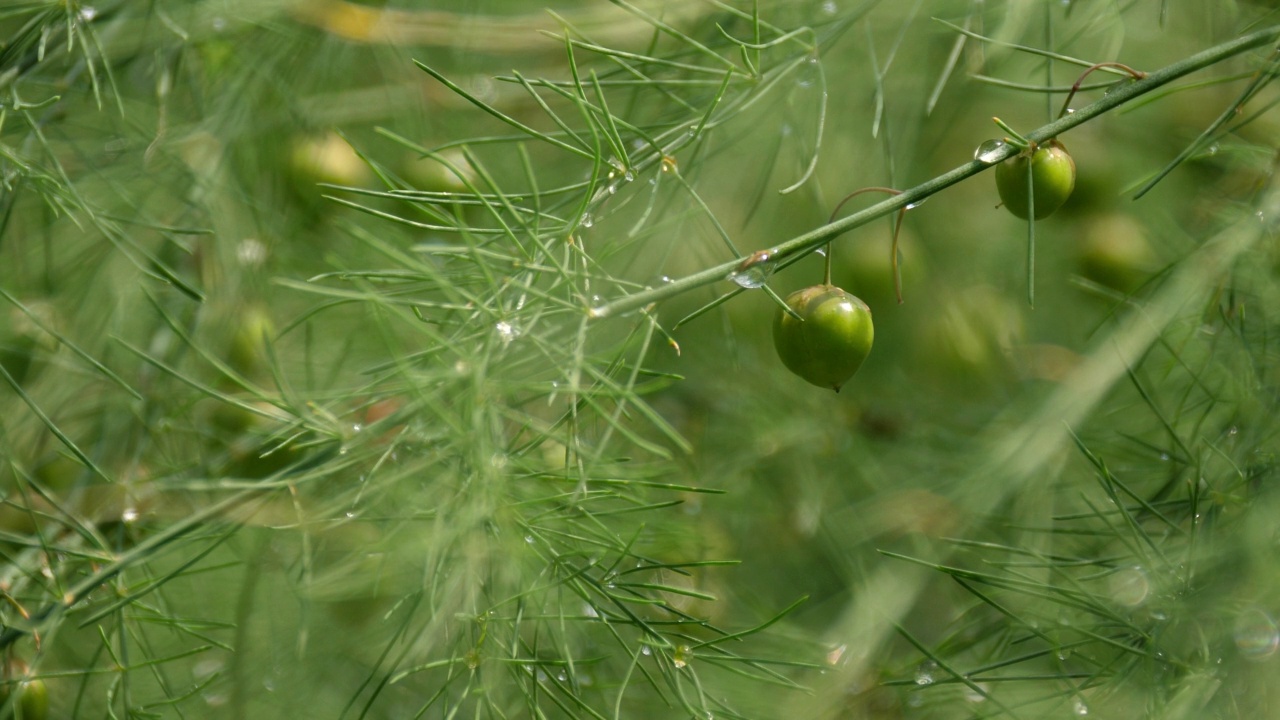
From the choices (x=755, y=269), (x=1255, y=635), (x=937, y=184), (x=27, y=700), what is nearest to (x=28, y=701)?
(x=27, y=700)

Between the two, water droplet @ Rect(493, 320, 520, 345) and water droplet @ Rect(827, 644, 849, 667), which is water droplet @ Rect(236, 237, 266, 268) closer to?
water droplet @ Rect(493, 320, 520, 345)

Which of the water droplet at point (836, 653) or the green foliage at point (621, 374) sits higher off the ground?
the green foliage at point (621, 374)

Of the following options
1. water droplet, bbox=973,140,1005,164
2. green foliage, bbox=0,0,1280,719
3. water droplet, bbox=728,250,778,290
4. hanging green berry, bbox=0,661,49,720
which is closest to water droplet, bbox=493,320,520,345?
green foliage, bbox=0,0,1280,719

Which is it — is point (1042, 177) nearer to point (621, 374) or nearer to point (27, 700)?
point (621, 374)

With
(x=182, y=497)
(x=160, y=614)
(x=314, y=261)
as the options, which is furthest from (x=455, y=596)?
(x=314, y=261)

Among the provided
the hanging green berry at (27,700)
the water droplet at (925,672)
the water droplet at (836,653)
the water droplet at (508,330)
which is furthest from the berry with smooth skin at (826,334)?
the hanging green berry at (27,700)

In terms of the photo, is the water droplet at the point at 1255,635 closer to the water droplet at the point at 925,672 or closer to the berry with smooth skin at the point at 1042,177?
the water droplet at the point at 925,672
